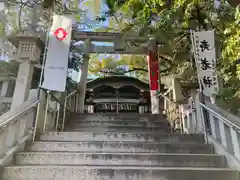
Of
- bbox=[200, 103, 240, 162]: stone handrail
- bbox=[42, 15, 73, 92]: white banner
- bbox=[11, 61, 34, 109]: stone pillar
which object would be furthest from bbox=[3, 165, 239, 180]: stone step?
bbox=[11, 61, 34, 109]: stone pillar

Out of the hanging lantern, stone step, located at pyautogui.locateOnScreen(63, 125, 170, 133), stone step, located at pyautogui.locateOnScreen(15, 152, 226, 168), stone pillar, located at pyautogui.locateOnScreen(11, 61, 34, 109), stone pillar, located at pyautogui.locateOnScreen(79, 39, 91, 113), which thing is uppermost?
the hanging lantern

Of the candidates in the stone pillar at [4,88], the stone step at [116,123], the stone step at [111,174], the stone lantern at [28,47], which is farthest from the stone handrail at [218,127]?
the stone pillar at [4,88]

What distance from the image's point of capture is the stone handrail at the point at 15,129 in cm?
295

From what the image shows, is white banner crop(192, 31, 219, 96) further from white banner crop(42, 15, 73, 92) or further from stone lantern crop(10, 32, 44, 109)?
stone lantern crop(10, 32, 44, 109)

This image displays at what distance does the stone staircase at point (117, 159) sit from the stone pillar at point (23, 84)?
4.15 feet

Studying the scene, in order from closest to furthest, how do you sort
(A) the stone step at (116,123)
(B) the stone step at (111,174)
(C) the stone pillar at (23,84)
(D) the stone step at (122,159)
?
(B) the stone step at (111,174) → (D) the stone step at (122,159) → (C) the stone pillar at (23,84) → (A) the stone step at (116,123)

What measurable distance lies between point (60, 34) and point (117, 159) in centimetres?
274

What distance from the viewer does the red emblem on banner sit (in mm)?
4340

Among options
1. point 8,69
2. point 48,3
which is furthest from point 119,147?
point 48,3

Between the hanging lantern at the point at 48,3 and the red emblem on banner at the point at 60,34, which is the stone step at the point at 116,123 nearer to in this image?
the red emblem on banner at the point at 60,34

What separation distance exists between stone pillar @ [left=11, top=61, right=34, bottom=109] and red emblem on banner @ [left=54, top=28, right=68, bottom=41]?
1.16 meters

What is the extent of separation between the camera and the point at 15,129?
3.34 metres

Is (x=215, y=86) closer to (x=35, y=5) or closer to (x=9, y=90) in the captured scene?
(x=9, y=90)

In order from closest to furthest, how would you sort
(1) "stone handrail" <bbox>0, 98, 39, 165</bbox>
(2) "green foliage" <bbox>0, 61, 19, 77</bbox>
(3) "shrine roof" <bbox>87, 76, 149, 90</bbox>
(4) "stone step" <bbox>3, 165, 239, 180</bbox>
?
(4) "stone step" <bbox>3, 165, 239, 180</bbox> → (1) "stone handrail" <bbox>0, 98, 39, 165</bbox> → (2) "green foliage" <bbox>0, 61, 19, 77</bbox> → (3) "shrine roof" <bbox>87, 76, 149, 90</bbox>
